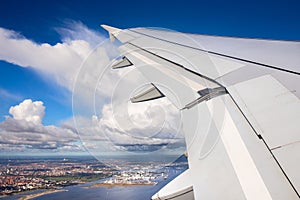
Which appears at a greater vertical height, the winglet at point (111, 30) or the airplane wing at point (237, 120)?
the winglet at point (111, 30)

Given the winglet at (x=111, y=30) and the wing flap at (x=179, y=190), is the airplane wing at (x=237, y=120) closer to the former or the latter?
the wing flap at (x=179, y=190)

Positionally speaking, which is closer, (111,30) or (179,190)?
(179,190)

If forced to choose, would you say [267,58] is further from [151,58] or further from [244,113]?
[151,58]

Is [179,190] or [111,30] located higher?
[111,30]

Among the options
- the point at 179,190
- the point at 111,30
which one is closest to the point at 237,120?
the point at 179,190

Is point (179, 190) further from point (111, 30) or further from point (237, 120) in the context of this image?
point (111, 30)

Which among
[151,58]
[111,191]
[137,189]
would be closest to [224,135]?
[151,58]

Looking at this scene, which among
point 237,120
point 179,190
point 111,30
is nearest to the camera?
point 237,120

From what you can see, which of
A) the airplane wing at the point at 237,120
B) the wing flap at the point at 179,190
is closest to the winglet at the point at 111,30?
the airplane wing at the point at 237,120
